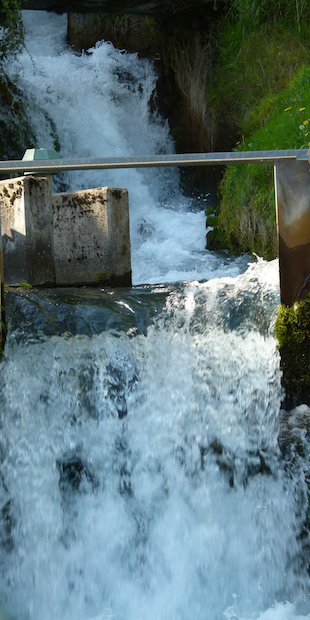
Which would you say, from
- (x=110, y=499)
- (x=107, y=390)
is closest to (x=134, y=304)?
(x=107, y=390)

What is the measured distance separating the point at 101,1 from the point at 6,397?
897 cm

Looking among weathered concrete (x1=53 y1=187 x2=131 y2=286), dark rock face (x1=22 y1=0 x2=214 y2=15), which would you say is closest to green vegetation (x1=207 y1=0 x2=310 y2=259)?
dark rock face (x1=22 y1=0 x2=214 y2=15)

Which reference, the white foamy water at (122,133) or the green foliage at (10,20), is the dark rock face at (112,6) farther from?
the white foamy water at (122,133)

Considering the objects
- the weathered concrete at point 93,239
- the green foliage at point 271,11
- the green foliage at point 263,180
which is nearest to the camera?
the weathered concrete at point 93,239

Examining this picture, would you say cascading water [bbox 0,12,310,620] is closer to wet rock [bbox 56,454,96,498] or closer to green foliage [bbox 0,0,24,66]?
wet rock [bbox 56,454,96,498]

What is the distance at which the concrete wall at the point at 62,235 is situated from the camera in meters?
5.13

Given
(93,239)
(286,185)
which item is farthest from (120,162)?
(93,239)

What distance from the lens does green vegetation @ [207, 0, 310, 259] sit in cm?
672

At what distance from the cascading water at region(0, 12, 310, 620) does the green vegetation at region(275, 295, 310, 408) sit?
0.08 m

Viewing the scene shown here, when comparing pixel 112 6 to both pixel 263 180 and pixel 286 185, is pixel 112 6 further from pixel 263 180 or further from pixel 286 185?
pixel 286 185

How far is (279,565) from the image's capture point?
9.62ft

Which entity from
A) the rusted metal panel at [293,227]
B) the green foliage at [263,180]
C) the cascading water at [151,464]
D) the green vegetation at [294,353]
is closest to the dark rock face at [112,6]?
the green foliage at [263,180]

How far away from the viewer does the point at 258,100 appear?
9203 millimetres

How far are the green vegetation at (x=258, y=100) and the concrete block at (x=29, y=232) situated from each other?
2.69 m
